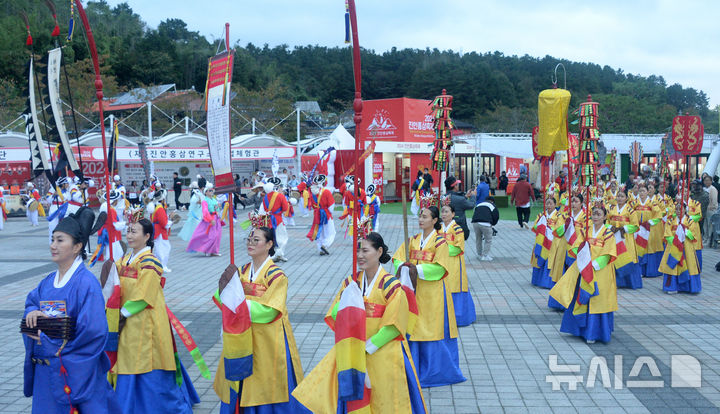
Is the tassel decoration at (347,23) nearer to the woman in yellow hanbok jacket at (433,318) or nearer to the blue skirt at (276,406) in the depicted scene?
the blue skirt at (276,406)

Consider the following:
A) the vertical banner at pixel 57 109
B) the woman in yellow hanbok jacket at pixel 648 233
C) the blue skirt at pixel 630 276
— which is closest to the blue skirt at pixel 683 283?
the blue skirt at pixel 630 276

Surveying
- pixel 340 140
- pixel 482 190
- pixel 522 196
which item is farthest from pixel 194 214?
pixel 340 140

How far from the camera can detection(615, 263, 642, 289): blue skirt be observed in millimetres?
9812

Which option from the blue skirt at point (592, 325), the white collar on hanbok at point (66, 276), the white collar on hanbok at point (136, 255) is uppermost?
the white collar on hanbok at point (66, 276)

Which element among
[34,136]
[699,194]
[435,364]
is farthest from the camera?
[699,194]

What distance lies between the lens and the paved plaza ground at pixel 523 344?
205 inches

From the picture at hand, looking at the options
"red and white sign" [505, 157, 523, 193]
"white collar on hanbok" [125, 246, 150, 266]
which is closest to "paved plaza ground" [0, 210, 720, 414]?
"white collar on hanbok" [125, 246, 150, 266]

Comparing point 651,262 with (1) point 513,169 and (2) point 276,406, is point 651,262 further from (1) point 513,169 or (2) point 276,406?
(1) point 513,169

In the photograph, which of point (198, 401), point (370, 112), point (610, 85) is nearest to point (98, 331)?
point (198, 401)

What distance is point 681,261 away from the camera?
9.36m

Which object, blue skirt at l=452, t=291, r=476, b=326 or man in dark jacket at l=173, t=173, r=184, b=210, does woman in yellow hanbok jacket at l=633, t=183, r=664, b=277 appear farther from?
man in dark jacket at l=173, t=173, r=184, b=210

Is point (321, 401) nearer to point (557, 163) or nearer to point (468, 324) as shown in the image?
point (468, 324)

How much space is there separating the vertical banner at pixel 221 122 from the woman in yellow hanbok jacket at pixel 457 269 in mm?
2967

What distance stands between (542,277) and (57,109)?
753 centimetres
